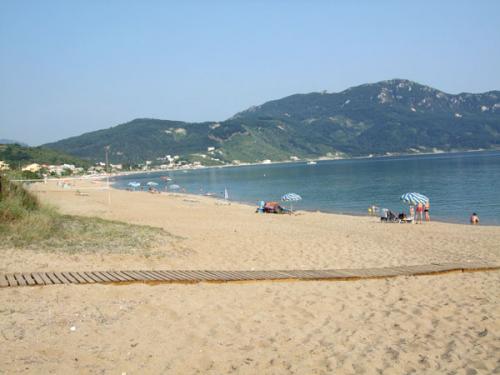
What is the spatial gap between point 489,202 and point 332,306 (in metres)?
34.2

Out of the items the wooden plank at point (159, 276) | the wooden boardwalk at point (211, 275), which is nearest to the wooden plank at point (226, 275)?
the wooden boardwalk at point (211, 275)

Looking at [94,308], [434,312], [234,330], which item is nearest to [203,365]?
[234,330]

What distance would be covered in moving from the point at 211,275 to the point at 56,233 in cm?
508

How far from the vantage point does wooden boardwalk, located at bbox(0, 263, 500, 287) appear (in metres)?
7.68

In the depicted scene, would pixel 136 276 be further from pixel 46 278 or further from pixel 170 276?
pixel 46 278

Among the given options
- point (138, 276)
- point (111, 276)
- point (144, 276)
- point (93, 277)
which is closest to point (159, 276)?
point (144, 276)

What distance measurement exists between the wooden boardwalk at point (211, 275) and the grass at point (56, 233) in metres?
2.25

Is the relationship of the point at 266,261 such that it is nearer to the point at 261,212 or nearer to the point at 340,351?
the point at 340,351

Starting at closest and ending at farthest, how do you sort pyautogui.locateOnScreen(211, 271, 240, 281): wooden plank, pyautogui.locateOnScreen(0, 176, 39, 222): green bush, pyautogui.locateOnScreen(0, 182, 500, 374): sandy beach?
pyautogui.locateOnScreen(0, 182, 500, 374): sandy beach → pyautogui.locateOnScreen(211, 271, 240, 281): wooden plank → pyautogui.locateOnScreen(0, 176, 39, 222): green bush

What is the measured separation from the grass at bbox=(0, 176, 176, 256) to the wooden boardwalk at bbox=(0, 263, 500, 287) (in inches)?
88.7

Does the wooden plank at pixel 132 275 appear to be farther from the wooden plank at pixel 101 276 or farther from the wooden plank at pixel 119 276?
the wooden plank at pixel 101 276

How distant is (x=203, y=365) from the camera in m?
4.84

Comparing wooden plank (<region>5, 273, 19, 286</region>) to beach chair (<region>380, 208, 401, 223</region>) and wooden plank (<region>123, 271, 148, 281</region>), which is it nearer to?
wooden plank (<region>123, 271, 148, 281</region>)

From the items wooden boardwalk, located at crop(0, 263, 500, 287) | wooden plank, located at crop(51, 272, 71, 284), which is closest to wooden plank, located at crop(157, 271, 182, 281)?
wooden boardwalk, located at crop(0, 263, 500, 287)
